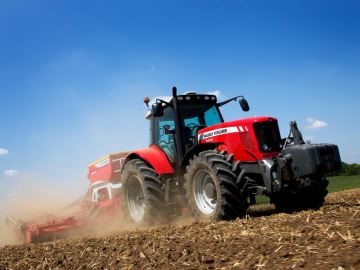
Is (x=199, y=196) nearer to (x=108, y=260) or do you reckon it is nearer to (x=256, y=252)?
(x=108, y=260)

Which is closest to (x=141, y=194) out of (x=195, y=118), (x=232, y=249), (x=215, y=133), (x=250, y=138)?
(x=195, y=118)

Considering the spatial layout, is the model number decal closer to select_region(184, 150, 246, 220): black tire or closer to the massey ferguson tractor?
the massey ferguson tractor

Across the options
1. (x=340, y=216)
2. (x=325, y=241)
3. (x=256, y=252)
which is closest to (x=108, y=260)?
(x=256, y=252)

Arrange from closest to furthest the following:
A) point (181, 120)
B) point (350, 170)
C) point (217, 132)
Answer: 1. point (217, 132)
2. point (181, 120)
3. point (350, 170)

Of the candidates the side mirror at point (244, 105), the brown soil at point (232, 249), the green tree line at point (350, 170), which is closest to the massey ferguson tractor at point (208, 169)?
the side mirror at point (244, 105)

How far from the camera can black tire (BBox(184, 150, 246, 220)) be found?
6543 millimetres

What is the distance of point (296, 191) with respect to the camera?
7352 mm

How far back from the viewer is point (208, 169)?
6.99m

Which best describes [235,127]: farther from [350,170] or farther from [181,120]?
[350,170]

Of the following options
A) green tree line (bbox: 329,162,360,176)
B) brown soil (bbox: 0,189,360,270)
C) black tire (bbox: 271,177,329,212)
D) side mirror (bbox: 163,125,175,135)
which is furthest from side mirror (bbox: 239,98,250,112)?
green tree line (bbox: 329,162,360,176)

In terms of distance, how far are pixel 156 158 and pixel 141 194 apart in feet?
3.56

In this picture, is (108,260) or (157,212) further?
(157,212)

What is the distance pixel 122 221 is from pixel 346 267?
7.26m

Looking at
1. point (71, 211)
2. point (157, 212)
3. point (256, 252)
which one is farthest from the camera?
point (71, 211)
